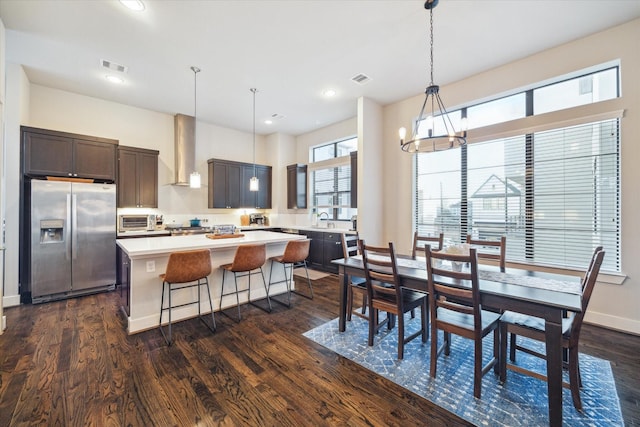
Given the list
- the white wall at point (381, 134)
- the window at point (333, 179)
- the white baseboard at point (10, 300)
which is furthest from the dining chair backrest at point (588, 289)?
the white baseboard at point (10, 300)

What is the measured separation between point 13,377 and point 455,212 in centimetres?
533

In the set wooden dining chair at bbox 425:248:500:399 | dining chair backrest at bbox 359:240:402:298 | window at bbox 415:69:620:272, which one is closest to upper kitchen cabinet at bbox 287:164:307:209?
window at bbox 415:69:620:272

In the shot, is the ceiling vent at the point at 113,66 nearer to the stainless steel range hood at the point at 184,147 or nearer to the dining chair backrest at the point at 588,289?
the stainless steel range hood at the point at 184,147

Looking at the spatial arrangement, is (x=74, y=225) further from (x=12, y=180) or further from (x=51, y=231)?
(x=12, y=180)

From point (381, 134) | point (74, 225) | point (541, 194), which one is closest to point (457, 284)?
point (541, 194)

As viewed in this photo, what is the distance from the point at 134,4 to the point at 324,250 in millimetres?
4660

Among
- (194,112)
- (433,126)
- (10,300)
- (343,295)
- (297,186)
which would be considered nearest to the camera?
(343,295)

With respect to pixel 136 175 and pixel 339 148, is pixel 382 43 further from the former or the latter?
pixel 136 175

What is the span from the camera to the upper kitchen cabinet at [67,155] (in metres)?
3.91

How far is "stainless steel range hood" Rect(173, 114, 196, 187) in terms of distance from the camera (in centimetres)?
558

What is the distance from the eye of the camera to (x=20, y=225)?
12.5 feet

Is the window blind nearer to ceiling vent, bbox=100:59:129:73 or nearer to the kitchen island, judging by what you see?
the kitchen island

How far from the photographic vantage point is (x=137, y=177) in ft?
16.5

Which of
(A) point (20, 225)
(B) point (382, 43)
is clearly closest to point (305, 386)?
(B) point (382, 43)
